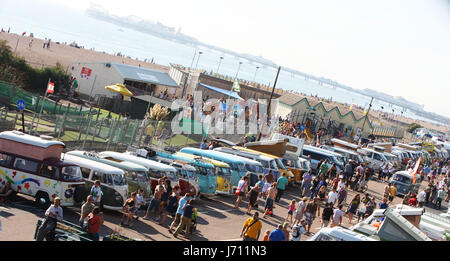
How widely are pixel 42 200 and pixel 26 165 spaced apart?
123 cm

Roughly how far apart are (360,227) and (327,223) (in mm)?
5072

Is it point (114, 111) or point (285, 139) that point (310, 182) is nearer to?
point (285, 139)

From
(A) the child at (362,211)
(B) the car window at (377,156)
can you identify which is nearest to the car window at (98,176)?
(A) the child at (362,211)

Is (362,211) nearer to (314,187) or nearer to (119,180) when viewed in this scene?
(314,187)

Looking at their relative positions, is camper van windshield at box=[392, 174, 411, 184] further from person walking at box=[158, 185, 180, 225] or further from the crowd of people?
person walking at box=[158, 185, 180, 225]

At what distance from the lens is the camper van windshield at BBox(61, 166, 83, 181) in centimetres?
1584

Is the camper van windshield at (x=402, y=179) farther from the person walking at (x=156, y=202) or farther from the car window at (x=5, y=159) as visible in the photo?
the car window at (x=5, y=159)

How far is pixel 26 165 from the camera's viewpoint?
15867 millimetres

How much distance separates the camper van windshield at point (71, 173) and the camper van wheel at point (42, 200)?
0.73 metres

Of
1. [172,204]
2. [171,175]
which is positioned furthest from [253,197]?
[172,204]

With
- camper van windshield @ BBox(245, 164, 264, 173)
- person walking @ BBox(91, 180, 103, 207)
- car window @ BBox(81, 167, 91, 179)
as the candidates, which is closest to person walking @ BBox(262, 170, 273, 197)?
camper van windshield @ BBox(245, 164, 264, 173)

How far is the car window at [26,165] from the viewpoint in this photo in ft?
51.8

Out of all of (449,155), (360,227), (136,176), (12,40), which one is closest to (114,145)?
(136,176)

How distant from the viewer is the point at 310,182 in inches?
1002
